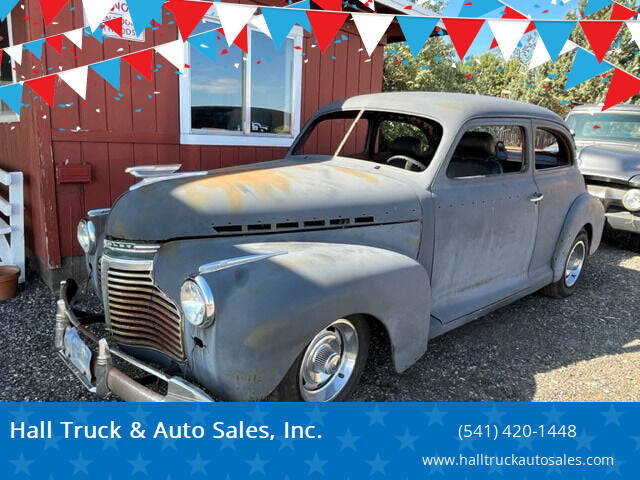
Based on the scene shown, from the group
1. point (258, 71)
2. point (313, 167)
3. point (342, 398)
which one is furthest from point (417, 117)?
point (258, 71)

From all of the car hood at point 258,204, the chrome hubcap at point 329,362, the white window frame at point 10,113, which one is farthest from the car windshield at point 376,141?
the white window frame at point 10,113

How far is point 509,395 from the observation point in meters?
2.87

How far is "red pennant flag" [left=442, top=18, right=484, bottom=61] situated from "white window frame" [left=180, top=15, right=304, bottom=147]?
6.80 ft

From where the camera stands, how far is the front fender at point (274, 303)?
1.94 metres

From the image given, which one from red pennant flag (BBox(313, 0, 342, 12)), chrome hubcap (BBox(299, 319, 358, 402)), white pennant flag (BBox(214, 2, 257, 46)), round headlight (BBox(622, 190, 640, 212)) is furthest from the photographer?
round headlight (BBox(622, 190, 640, 212))

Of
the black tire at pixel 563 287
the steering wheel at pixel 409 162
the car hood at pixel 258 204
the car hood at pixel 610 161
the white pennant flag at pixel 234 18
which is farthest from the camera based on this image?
the car hood at pixel 610 161

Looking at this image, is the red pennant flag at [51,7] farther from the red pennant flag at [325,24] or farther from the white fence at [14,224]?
the red pennant flag at [325,24]

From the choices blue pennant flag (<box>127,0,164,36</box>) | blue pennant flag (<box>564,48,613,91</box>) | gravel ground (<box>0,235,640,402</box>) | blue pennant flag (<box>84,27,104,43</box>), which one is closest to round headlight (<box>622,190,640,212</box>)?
gravel ground (<box>0,235,640,402</box>)

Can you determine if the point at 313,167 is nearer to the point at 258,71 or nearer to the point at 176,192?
the point at 176,192

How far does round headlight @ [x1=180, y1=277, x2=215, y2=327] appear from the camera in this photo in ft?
6.34

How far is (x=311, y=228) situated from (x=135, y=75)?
290 cm

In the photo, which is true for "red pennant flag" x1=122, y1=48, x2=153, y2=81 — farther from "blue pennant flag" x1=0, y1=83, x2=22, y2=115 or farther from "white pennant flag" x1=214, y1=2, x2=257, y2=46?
"white pennant flag" x1=214, y1=2, x2=257, y2=46

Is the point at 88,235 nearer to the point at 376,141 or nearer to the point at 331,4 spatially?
the point at 376,141

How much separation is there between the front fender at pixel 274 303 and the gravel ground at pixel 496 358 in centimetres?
56
